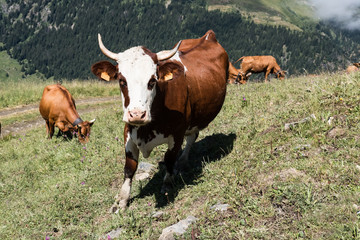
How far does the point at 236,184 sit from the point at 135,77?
7.48 feet

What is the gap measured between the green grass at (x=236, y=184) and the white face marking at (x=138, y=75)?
1.78 meters

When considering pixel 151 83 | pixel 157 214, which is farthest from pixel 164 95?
pixel 157 214

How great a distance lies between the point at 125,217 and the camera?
536 centimetres

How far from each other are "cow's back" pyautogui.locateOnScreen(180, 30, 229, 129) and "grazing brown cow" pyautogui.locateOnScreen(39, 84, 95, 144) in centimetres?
540

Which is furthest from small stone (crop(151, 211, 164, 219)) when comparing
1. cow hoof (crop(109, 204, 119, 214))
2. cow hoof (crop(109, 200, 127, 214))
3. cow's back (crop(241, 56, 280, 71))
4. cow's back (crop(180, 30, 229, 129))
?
cow's back (crop(241, 56, 280, 71))

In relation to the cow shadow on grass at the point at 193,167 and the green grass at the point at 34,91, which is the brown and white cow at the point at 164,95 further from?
the green grass at the point at 34,91

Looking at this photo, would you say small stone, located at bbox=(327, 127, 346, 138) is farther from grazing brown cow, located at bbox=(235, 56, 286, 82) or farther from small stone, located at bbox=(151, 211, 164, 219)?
grazing brown cow, located at bbox=(235, 56, 286, 82)

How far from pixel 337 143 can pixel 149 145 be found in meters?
3.12

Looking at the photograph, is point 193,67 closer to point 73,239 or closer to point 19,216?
point 73,239

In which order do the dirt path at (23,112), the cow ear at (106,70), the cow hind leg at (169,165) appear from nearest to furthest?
the cow ear at (106,70) → the cow hind leg at (169,165) → the dirt path at (23,112)

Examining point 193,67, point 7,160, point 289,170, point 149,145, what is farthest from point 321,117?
point 7,160

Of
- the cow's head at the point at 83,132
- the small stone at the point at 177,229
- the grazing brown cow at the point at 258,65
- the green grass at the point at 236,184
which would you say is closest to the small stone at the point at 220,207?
the green grass at the point at 236,184

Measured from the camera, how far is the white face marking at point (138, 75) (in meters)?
4.41

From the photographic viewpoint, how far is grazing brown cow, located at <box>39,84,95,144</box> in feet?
38.5
